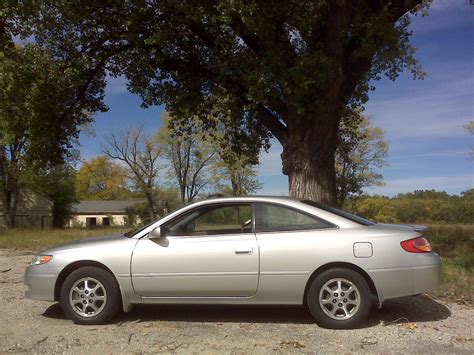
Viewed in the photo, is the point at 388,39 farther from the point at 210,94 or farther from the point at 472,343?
the point at 472,343

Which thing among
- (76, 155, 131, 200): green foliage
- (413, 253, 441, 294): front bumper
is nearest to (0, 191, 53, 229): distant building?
(76, 155, 131, 200): green foliage

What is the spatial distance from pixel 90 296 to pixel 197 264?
1.34 m

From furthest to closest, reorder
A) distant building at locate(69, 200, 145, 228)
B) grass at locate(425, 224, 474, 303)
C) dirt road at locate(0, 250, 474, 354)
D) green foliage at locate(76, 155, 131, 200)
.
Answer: green foliage at locate(76, 155, 131, 200), distant building at locate(69, 200, 145, 228), grass at locate(425, 224, 474, 303), dirt road at locate(0, 250, 474, 354)

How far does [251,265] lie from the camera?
5.87m

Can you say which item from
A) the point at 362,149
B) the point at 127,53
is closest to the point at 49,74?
the point at 127,53

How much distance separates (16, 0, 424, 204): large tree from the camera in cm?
1116

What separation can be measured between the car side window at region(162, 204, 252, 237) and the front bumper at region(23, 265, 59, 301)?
4.80 feet

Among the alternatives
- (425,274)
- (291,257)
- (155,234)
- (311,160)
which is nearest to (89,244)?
(155,234)

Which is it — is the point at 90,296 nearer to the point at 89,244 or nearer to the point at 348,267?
the point at 89,244

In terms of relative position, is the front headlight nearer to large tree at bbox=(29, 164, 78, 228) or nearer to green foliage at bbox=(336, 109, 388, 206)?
green foliage at bbox=(336, 109, 388, 206)

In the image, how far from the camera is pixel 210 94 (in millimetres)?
15102

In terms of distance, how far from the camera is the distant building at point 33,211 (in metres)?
47.5

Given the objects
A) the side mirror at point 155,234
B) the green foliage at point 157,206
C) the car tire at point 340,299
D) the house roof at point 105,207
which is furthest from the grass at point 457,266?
the house roof at point 105,207

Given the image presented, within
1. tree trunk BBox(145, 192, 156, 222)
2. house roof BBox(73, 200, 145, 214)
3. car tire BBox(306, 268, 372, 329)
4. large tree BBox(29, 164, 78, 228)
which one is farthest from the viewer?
house roof BBox(73, 200, 145, 214)
